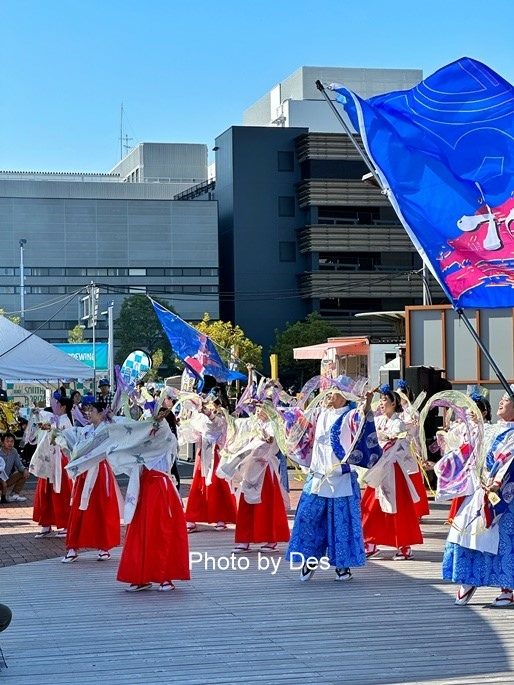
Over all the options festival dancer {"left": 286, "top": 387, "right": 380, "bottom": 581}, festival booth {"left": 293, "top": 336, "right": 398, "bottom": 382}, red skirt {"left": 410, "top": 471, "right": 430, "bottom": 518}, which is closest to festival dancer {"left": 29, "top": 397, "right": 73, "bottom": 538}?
red skirt {"left": 410, "top": 471, "right": 430, "bottom": 518}

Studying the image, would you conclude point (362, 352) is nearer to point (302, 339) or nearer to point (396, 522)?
point (302, 339)

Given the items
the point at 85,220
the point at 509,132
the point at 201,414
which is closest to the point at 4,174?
the point at 85,220

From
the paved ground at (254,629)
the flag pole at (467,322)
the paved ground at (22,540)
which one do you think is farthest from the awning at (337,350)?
the flag pole at (467,322)

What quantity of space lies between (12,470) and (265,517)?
7326 mm

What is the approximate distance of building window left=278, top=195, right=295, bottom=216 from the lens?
186 feet

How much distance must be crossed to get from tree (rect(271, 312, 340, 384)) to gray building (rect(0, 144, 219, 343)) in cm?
661

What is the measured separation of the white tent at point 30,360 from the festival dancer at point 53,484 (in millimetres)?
4754

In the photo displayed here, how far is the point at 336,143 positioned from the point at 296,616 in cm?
5003

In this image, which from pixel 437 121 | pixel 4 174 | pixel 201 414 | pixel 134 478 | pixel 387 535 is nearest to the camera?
pixel 437 121

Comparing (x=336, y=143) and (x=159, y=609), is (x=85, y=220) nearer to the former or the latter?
(x=336, y=143)

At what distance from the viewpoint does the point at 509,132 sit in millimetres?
7676

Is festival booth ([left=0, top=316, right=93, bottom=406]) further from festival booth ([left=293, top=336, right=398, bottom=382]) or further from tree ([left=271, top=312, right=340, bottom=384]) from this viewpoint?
tree ([left=271, top=312, right=340, bottom=384])

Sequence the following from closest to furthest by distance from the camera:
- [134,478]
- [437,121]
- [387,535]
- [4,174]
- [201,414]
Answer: [437,121], [134,478], [387,535], [201,414], [4,174]

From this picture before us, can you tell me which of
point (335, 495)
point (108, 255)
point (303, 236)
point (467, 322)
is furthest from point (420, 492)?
point (108, 255)
